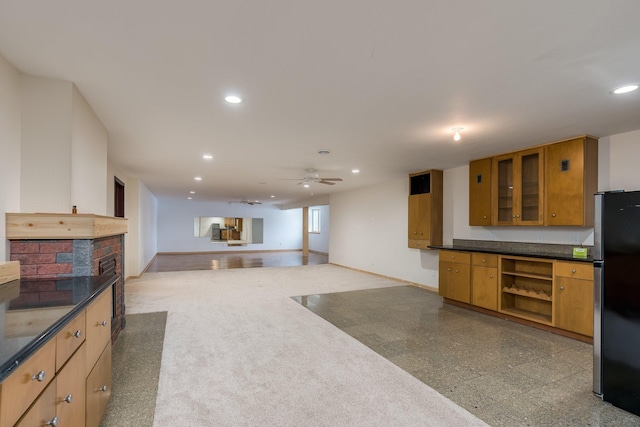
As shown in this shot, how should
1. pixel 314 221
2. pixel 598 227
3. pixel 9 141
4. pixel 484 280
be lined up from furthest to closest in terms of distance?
pixel 314 221 → pixel 484 280 → pixel 598 227 → pixel 9 141

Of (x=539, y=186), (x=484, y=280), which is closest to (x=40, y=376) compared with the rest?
(x=484, y=280)

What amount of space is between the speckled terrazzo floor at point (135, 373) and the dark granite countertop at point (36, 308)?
904mm

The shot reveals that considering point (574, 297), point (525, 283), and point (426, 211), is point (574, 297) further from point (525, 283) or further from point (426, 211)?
point (426, 211)

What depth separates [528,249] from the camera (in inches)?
182

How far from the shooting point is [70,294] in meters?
1.71

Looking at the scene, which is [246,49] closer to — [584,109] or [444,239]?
[584,109]

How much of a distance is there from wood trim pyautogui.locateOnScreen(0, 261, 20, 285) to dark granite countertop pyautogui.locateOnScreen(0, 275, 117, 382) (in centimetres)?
4

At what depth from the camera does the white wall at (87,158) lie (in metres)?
2.51

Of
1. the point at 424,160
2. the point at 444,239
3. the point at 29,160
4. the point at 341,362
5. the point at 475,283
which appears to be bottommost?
the point at 341,362

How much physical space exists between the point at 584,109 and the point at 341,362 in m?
3.29

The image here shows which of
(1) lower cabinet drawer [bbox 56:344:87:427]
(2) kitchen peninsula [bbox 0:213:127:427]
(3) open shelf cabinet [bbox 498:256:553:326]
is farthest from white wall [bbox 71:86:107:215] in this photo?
(3) open shelf cabinet [bbox 498:256:553:326]

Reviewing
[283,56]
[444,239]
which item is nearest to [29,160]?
[283,56]

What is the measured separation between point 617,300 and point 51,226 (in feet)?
13.7

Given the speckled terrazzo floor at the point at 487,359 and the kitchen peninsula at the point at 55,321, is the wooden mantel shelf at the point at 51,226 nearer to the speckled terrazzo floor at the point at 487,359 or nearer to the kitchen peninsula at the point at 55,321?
the kitchen peninsula at the point at 55,321
